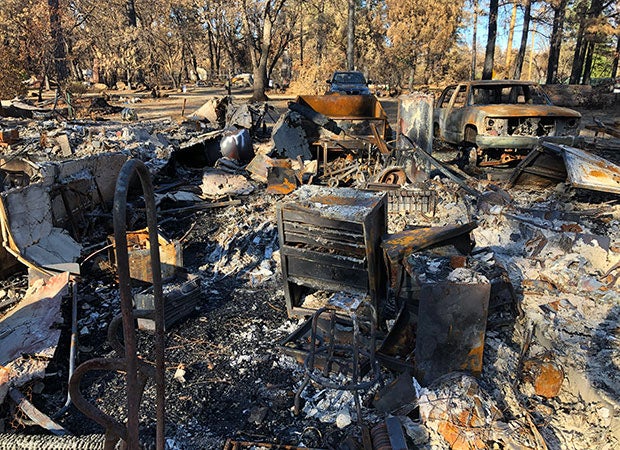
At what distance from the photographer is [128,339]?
1.45 meters

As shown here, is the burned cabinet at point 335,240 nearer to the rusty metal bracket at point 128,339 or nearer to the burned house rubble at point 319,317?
the burned house rubble at point 319,317

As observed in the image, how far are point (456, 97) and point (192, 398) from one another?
8590mm

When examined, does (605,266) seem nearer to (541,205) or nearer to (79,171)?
(541,205)

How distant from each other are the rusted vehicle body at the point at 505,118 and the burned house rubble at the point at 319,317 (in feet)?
4.71

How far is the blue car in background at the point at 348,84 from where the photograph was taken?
52.9ft

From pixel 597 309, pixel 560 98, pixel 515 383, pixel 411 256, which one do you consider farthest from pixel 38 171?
pixel 560 98

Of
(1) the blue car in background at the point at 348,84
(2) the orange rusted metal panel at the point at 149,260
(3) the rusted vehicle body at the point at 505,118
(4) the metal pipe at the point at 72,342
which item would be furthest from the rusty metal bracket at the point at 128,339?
(1) the blue car in background at the point at 348,84

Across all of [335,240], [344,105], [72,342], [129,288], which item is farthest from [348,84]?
[129,288]

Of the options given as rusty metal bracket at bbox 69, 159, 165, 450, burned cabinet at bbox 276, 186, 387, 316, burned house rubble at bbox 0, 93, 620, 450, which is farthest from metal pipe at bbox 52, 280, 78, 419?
burned cabinet at bbox 276, 186, 387, 316

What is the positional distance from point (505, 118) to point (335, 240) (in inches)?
227

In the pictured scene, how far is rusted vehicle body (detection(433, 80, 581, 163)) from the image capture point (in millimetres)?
7973

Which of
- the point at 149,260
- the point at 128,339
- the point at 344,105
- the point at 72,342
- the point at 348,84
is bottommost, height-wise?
the point at 72,342

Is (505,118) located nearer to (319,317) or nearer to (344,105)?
(344,105)

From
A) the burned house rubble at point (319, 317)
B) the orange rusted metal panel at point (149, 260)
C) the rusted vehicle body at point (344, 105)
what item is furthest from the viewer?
the rusted vehicle body at point (344, 105)
